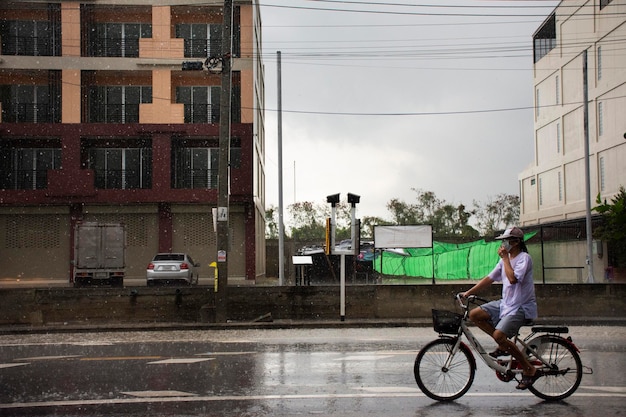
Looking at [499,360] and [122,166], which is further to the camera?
[122,166]

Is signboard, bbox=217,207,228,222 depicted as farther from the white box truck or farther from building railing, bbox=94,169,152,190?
building railing, bbox=94,169,152,190

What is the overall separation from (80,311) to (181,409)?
559 inches

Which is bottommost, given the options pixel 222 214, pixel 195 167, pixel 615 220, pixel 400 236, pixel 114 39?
pixel 400 236

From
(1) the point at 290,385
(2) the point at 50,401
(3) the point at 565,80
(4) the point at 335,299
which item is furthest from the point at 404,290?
(3) the point at 565,80

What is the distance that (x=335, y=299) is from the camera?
21719 mm

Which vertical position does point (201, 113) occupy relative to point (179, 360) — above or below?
above

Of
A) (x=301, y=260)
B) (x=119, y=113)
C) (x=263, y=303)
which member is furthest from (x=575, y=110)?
(x=263, y=303)

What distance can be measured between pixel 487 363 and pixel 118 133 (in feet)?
114

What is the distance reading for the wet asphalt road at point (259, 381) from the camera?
26.1 feet

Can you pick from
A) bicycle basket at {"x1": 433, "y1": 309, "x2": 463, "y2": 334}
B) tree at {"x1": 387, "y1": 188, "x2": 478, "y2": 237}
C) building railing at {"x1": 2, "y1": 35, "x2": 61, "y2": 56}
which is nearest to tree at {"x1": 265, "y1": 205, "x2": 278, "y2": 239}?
tree at {"x1": 387, "y1": 188, "x2": 478, "y2": 237}

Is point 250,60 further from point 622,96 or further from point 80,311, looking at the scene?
point 80,311

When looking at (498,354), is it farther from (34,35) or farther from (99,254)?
(34,35)

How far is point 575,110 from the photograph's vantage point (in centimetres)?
5116

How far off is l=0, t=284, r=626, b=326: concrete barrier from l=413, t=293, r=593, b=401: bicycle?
12.9m
